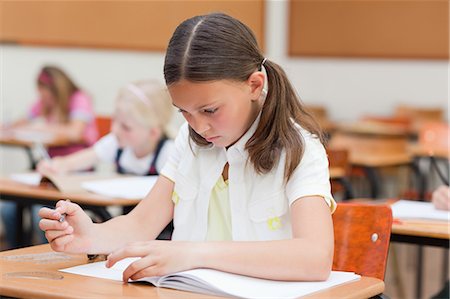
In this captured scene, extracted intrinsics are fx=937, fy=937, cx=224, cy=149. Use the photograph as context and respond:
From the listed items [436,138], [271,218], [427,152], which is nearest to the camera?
[271,218]

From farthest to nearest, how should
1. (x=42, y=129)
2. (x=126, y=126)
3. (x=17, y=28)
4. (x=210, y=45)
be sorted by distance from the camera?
(x=17, y=28) → (x=42, y=129) → (x=126, y=126) → (x=210, y=45)

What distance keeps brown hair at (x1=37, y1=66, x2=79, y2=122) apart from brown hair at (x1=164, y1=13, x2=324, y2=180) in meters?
4.08

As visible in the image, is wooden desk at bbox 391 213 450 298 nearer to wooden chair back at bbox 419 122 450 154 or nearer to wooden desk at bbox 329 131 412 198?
wooden desk at bbox 329 131 412 198

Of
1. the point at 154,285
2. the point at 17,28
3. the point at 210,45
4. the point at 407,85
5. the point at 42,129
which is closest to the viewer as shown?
the point at 154,285

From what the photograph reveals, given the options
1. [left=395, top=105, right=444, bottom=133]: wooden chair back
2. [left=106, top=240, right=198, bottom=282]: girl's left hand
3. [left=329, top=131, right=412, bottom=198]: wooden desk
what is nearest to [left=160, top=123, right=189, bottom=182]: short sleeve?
[left=106, top=240, right=198, bottom=282]: girl's left hand

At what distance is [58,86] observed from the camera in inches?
234

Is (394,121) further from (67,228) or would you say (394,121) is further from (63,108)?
(67,228)

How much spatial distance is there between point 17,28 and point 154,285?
5020mm

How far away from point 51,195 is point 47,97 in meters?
2.88

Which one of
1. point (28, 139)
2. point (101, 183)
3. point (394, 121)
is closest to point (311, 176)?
point (101, 183)

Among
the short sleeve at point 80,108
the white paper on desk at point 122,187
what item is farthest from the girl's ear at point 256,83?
the short sleeve at point 80,108

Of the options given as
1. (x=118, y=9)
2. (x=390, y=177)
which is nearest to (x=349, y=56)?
(x=390, y=177)

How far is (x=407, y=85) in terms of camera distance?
8.00 m

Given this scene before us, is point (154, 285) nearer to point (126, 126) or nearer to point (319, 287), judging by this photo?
point (319, 287)
